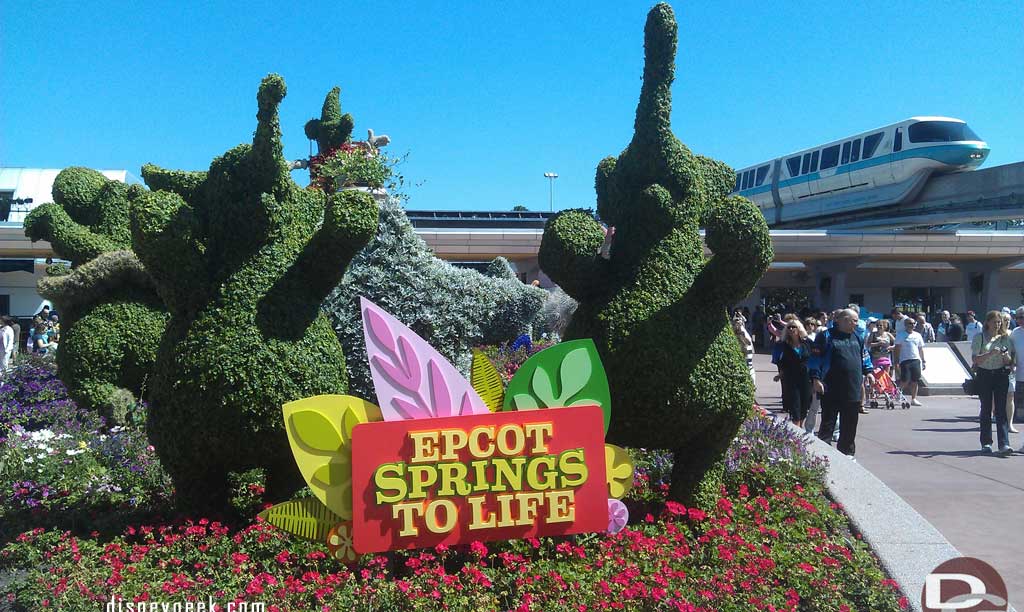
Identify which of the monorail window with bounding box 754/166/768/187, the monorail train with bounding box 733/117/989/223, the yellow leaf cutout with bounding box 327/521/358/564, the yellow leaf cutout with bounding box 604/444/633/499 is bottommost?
the yellow leaf cutout with bounding box 327/521/358/564

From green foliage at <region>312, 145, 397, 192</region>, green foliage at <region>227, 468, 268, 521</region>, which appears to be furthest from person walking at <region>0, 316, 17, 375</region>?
green foliage at <region>227, 468, 268, 521</region>

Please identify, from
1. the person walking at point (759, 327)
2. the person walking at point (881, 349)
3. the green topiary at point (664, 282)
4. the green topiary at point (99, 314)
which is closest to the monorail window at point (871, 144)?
the person walking at point (759, 327)

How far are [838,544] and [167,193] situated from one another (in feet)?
14.8

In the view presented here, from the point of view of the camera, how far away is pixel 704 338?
13.9 ft

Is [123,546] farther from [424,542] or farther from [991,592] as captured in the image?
[991,592]

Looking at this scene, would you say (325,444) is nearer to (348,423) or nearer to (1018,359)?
(348,423)

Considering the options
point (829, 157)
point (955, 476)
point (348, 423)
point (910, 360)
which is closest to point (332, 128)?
point (348, 423)

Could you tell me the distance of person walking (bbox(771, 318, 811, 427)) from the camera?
8.96 metres

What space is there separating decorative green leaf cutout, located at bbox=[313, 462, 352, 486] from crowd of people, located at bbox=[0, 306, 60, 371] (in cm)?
852

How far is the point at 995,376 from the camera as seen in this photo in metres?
8.09

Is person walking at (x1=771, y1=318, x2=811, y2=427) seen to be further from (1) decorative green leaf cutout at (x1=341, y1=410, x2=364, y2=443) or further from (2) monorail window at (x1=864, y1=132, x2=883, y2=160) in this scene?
(2) monorail window at (x1=864, y1=132, x2=883, y2=160)

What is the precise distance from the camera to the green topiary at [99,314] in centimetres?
722

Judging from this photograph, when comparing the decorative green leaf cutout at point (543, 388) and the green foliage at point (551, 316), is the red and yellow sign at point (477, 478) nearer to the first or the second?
the decorative green leaf cutout at point (543, 388)

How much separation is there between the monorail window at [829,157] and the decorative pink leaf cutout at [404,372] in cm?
2743
